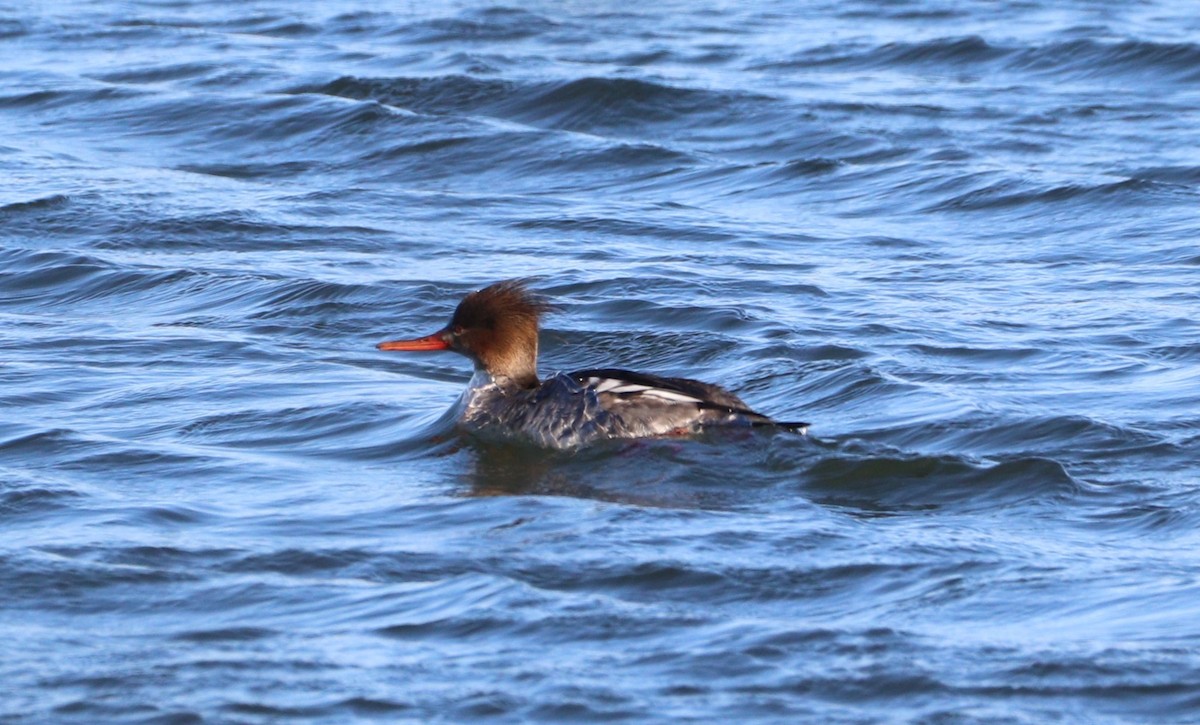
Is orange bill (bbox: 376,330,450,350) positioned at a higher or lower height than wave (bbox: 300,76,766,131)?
higher

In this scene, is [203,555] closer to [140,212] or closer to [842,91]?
[140,212]

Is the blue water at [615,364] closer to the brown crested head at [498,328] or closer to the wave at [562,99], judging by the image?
the wave at [562,99]

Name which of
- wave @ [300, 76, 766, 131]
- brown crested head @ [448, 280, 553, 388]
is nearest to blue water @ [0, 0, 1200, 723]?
wave @ [300, 76, 766, 131]

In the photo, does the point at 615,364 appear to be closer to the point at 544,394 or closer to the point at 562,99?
the point at 544,394

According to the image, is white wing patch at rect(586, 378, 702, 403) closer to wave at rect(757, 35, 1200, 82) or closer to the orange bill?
the orange bill

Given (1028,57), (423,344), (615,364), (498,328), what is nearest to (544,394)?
(498,328)

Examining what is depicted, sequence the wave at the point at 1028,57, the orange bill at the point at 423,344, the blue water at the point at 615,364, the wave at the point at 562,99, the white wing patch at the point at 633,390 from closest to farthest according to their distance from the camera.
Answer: the blue water at the point at 615,364, the white wing patch at the point at 633,390, the orange bill at the point at 423,344, the wave at the point at 562,99, the wave at the point at 1028,57

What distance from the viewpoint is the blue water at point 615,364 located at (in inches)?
238

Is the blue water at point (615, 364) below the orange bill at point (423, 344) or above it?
below

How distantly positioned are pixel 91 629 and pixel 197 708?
2.52 feet

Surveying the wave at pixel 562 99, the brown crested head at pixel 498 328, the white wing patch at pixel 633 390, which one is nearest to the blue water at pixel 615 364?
the wave at pixel 562 99

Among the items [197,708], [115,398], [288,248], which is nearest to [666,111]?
[288,248]

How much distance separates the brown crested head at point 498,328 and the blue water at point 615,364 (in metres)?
0.42

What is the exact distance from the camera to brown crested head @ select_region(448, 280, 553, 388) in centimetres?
907
